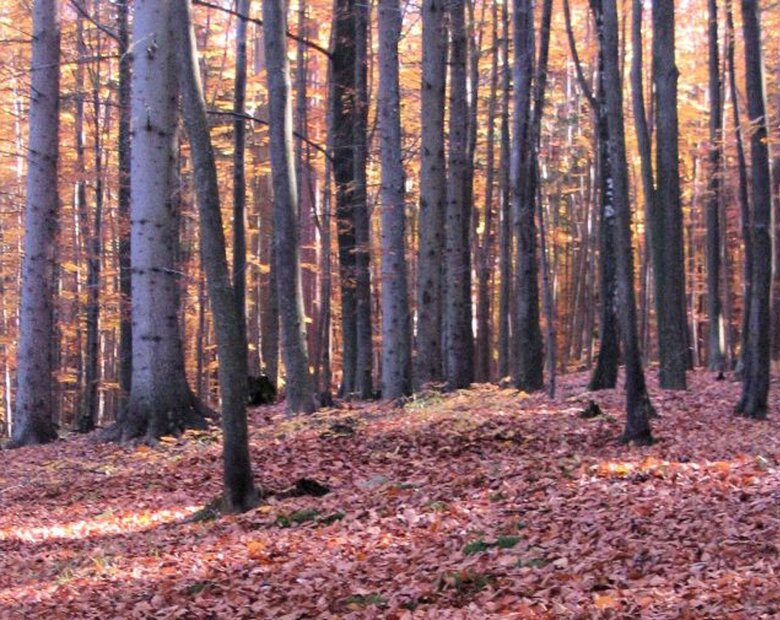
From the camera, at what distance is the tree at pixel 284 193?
1342cm

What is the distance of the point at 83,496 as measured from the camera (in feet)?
38.2

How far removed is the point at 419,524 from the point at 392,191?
829cm

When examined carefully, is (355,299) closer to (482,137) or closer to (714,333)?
(714,333)

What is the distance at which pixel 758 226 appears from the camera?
44.7 ft

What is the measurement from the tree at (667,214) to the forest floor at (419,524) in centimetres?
325

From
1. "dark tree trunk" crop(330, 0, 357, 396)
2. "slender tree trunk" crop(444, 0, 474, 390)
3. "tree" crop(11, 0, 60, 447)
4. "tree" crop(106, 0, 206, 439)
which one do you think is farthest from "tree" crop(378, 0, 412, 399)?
"tree" crop(11, 0, 60, 447)

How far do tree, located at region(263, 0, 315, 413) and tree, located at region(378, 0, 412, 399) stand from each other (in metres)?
2.45

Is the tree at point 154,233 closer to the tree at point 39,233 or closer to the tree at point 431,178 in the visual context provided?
the tree at point 39,233

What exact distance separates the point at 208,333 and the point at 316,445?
2567cm

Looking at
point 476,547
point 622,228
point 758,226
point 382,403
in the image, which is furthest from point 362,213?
point 476,547

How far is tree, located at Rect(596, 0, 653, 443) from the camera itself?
1115 cm

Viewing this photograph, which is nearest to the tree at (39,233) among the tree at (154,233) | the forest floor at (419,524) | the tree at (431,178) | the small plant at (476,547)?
the forest floor at (419,524)

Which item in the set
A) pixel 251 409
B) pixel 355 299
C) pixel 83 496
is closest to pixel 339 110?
pixel 355 299

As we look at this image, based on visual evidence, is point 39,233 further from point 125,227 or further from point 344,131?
point 344,131
